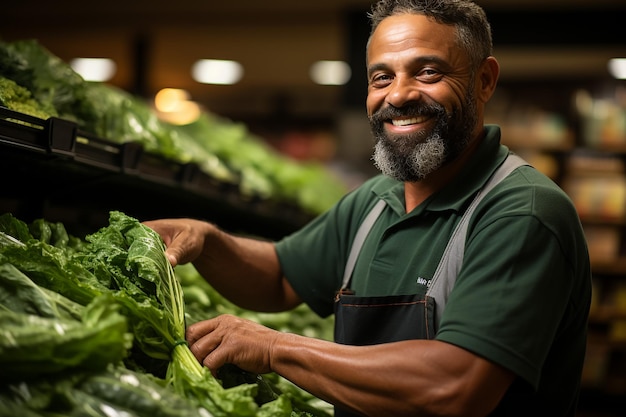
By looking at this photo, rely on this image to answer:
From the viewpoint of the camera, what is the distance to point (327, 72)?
10.8 meters

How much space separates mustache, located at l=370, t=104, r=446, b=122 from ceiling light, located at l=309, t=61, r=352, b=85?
315 inches

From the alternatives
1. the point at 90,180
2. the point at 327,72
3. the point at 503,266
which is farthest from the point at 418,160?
the point at 327,72

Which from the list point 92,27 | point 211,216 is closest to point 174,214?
point 211,216

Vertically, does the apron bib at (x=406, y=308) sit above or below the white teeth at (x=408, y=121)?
below

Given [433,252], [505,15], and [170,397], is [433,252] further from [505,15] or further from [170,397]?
[505,15]

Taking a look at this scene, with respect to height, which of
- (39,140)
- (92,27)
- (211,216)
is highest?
(92,27)

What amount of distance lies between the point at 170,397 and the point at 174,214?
185 cm

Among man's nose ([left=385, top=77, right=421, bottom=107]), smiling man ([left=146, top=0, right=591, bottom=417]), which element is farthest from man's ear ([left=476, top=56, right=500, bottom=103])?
man's nose ([left=385, top=77, right=421, bottom=107])

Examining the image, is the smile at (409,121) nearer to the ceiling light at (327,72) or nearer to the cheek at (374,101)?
the cheek at (374,101)

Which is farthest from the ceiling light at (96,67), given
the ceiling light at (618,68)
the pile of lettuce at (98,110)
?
the pile of lettuce at (98,110)

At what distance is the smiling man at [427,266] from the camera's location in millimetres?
1549

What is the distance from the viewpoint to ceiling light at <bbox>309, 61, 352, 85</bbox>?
10211 mm

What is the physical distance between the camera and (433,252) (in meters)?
1.89

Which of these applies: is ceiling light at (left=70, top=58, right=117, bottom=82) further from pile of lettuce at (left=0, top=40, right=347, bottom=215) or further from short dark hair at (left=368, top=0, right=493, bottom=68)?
short dark hair at (left=368, top=0, right=493, bottom=68)
